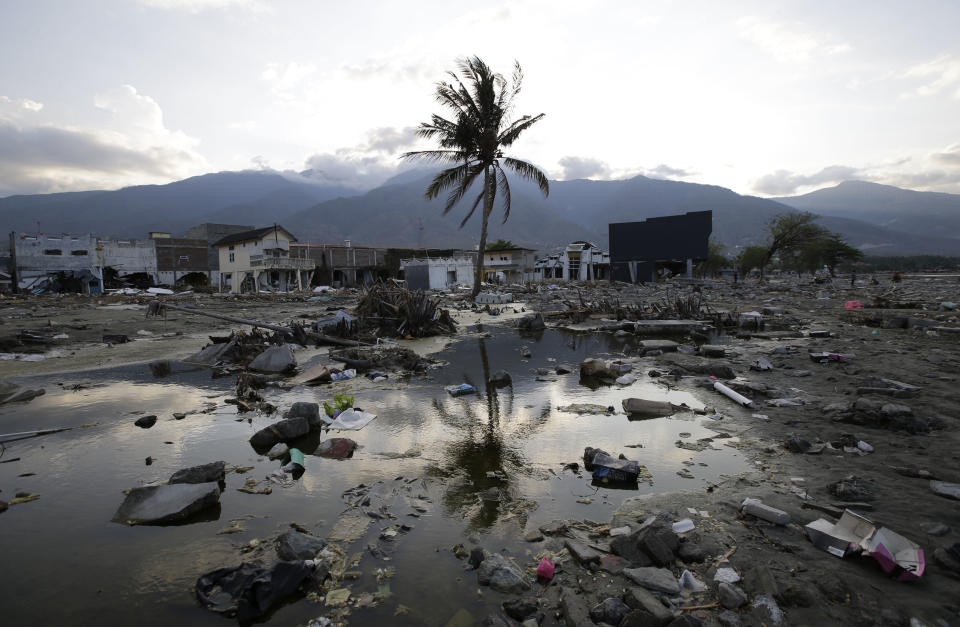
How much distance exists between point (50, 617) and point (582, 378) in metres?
6.17

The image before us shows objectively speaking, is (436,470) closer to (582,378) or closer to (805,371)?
(582,378)

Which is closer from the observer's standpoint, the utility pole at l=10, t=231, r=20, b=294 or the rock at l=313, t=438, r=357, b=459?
the rock at l=313, t=438, r=357, b=459

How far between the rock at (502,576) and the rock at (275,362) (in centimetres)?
643

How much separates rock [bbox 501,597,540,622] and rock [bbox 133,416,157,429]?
4921 mm

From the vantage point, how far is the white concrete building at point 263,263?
121 feet

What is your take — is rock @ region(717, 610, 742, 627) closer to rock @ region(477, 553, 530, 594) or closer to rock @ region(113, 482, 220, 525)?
rock @ region(477, 553, 530, 594)

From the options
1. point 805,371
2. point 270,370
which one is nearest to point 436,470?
point 270,370

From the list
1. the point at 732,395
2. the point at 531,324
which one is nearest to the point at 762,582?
the point at 732,395

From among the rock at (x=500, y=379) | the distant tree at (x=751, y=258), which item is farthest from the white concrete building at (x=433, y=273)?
the distant tree at (x=751, y=258)

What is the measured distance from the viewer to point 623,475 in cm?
Result: 344

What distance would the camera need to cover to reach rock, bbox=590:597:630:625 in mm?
2028

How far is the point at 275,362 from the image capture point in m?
7.77

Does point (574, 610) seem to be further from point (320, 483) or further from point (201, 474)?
point (201, 474)

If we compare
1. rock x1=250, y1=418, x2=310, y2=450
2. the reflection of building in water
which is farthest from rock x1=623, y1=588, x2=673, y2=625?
the reflection of building in water
